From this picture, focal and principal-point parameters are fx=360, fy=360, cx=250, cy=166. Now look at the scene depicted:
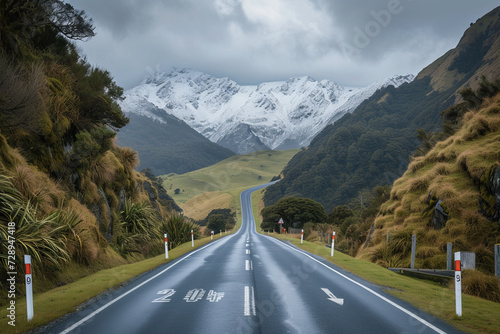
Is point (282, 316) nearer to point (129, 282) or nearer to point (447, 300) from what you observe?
point (447, 300)

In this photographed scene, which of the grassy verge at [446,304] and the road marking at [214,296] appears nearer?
the grassy verge at [446,304]

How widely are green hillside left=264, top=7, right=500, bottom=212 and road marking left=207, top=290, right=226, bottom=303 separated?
323ft

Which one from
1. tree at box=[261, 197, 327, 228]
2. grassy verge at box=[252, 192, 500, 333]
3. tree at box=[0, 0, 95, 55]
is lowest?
tree at box=[261, 197, 327, 228]

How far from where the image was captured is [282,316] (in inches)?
282

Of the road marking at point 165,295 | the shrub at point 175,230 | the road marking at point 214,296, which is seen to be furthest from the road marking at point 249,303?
the shrub at point 175,230

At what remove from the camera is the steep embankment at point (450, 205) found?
14992 mm

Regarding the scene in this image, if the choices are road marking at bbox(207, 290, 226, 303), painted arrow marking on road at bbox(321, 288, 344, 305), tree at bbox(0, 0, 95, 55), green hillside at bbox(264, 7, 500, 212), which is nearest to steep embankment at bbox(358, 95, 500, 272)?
painted arrow marking on road at bbox(321, 288, 344, 305)

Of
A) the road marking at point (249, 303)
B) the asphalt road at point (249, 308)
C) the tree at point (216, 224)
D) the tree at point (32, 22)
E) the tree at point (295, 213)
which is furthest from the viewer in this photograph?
the tree at point (216, 224)

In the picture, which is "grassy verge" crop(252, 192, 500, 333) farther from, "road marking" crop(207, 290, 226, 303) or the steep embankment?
"road marking" crop(207, 290, 226, 303)

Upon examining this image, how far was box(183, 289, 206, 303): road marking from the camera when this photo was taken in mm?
8469

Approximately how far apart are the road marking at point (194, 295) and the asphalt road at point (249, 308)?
0.02 meters

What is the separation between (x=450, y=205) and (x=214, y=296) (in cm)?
1320

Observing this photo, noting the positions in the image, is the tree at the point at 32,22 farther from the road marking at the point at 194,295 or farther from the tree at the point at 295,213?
the tree at the point at 295,213

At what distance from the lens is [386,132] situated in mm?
134875
